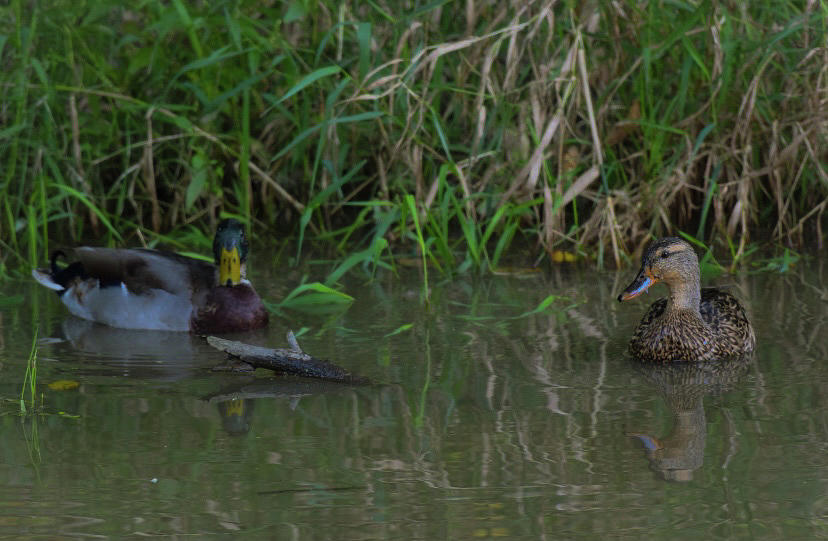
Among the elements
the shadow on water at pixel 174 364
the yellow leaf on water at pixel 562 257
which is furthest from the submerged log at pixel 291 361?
the yellow leaf on water at pixel 562 257

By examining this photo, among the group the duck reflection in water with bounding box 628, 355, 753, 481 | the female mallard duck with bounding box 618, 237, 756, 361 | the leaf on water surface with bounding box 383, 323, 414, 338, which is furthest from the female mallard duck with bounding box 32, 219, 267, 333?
the duck reflection in water with bounding box 628, 355, 753, 481

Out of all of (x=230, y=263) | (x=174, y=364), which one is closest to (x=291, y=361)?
(x=174, y=364)

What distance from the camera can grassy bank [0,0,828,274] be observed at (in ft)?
22.8

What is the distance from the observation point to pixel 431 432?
4559mm

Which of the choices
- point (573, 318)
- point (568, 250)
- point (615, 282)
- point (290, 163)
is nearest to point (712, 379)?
point (573, 318)

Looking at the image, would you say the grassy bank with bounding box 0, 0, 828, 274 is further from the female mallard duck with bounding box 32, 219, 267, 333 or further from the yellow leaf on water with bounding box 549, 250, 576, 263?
the female mallard duck with bounding box 32, 219, 267, 333

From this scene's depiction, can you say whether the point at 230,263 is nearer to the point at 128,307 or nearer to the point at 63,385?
the point at 128,307

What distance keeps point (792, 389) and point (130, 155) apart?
4.15 m

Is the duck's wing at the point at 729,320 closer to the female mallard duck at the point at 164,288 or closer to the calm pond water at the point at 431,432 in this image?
the calm pond water at the point at 431,432

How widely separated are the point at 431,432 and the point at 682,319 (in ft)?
4.77

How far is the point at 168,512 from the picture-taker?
3.79 meters

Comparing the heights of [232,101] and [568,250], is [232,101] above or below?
above

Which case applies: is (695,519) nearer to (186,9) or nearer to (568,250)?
(568,250)

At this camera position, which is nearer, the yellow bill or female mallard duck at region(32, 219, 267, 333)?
female mallard duck at region(32, 219, 267, 333)
